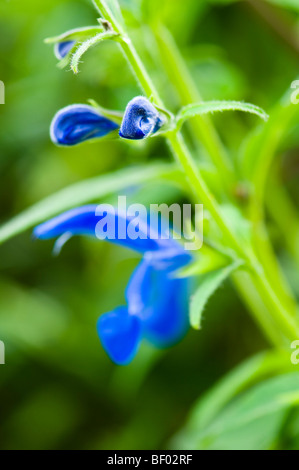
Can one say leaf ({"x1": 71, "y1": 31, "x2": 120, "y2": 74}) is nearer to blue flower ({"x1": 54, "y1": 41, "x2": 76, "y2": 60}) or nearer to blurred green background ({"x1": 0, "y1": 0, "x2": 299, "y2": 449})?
blue flower ({"x1": 54, "y1": 41, "x2": 76, "y2": 60})

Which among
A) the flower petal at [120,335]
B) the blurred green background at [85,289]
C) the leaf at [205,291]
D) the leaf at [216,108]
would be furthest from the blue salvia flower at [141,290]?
the blurred green background at [85,289]

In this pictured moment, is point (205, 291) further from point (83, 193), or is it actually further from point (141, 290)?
point (83, 193)

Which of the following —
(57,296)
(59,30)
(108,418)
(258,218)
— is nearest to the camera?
(258,218)

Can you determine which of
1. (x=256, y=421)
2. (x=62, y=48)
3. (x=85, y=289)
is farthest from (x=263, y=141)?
(x=85, y=289)

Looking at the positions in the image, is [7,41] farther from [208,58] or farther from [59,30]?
[208,58]

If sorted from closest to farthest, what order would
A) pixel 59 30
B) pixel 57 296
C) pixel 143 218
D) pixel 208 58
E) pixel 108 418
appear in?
pixel 143 218, pixel 208 58, pixel 59 30, pixel 108 418, pixel 57 296

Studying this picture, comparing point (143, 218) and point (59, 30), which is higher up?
point (59, 30)
